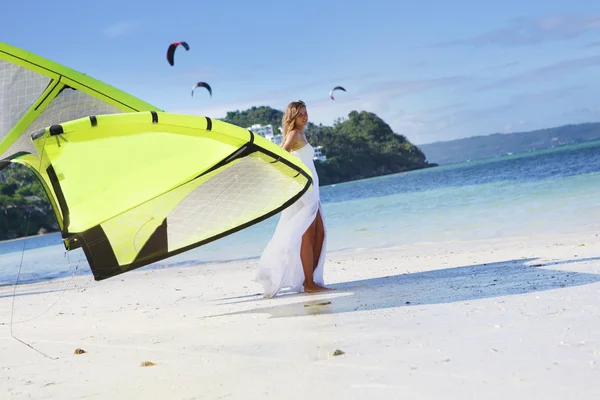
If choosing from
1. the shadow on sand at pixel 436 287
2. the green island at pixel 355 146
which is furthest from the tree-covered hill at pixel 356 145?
the shadow on sand at pixel 436 287

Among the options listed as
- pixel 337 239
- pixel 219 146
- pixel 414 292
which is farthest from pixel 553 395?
pixel 337 239

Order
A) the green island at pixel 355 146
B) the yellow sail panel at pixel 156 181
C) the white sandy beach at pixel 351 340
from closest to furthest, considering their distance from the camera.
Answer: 1. the white sandy beach at pixel 351 340
2. the yellow sail panel at pixel 156 181
3. the green island at pixel 355 146

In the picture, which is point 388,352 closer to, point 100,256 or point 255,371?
point 255,371

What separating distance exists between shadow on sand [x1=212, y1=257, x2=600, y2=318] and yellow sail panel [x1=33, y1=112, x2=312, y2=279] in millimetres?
791

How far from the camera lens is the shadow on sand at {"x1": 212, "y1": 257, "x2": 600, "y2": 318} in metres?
4.95

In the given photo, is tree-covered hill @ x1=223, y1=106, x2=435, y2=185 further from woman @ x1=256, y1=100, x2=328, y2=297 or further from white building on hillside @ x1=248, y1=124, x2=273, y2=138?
woman @ x1=256, y1=100, x2=328, y2=297

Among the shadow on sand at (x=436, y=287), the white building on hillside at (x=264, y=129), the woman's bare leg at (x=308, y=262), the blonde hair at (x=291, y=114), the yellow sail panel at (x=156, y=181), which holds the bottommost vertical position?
the shadow on sand at (x=436, y=287)

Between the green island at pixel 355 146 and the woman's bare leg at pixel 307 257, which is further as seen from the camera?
the green island at pixel 355 146

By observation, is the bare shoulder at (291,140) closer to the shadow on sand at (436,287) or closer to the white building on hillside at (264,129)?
the shadow on sand at (436,287)

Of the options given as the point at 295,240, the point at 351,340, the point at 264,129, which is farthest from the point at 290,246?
the point at 264,129

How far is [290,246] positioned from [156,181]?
131 centimetres

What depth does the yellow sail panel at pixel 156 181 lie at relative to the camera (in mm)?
4688

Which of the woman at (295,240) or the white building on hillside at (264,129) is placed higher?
the white building on hillside at (264,129)

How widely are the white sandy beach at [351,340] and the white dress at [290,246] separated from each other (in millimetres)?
192
